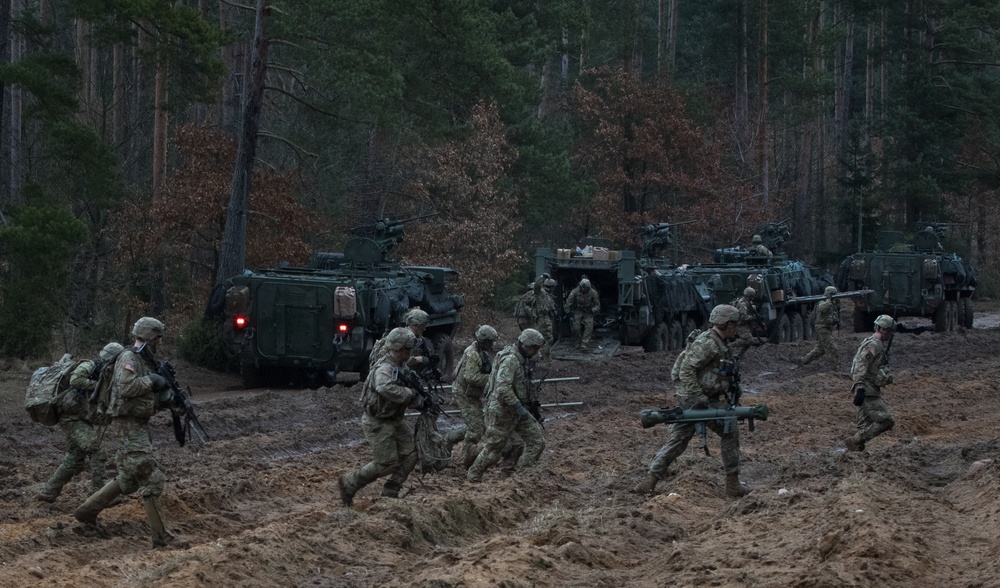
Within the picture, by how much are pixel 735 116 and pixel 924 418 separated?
3091 cm

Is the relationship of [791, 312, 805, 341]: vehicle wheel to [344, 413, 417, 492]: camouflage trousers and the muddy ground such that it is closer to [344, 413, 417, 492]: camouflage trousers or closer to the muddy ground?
the muddy ground

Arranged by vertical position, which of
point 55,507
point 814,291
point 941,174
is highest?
point 941,174

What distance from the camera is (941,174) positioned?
43.2 m

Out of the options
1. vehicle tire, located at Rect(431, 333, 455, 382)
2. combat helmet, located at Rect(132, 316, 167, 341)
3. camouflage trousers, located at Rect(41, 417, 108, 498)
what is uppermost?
combat helmet, located at Rect(132, 316, 167, 341)

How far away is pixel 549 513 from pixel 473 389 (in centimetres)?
238

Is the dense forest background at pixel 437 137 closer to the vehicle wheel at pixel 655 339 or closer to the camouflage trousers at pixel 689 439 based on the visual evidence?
the vehicle wheel at pixel 655 339

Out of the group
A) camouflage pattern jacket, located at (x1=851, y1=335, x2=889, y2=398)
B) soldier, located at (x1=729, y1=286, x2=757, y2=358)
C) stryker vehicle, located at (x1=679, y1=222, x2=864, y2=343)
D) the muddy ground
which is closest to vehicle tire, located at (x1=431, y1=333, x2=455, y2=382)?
the muddy ground

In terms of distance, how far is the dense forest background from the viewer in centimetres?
2258

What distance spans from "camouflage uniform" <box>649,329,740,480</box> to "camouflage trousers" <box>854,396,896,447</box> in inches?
105

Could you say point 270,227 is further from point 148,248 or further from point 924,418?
→ point 924,418

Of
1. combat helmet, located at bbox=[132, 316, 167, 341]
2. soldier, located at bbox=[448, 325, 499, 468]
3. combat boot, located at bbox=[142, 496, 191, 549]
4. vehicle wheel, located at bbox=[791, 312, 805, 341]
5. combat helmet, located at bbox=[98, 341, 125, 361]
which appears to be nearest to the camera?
combat boot, located at bbox=[142, 496, 191, 549]

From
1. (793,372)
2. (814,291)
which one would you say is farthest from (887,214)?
(793,372)

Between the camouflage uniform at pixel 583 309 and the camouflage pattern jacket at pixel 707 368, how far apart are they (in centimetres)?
1313

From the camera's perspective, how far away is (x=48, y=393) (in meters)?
11.0
